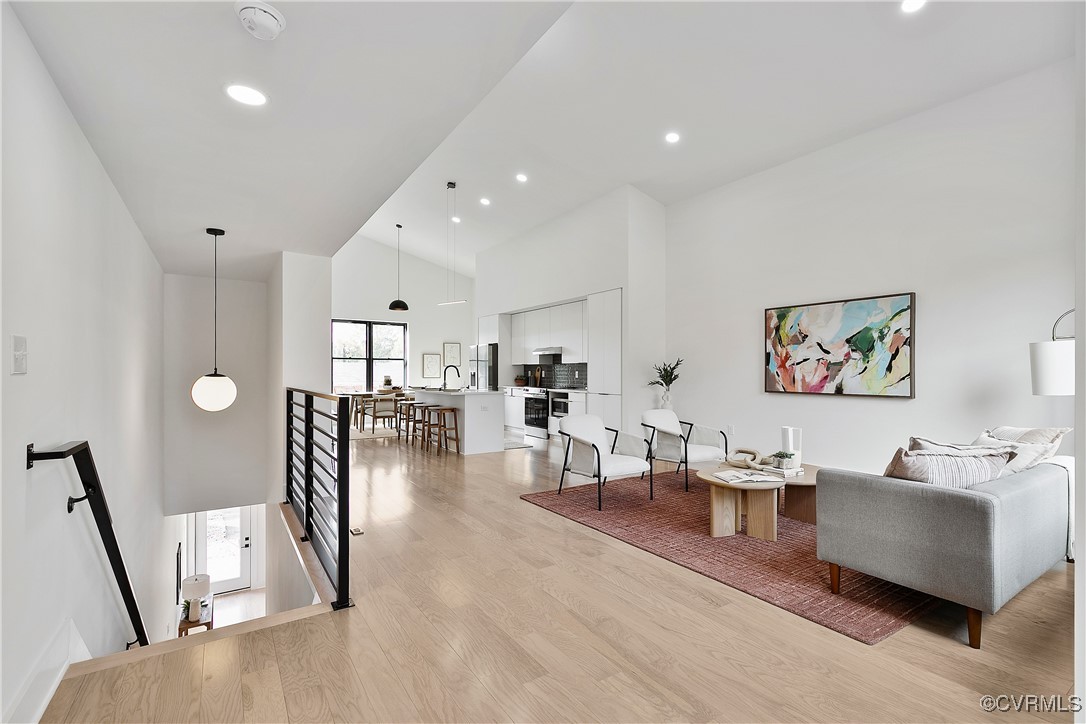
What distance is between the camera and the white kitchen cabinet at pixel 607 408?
689 cm

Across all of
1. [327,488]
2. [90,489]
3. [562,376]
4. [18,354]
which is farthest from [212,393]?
[562,376]

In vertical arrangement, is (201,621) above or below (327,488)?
below

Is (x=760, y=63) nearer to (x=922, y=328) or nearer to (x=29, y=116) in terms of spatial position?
(x=922, y=328)

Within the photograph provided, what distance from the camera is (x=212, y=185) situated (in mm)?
3068

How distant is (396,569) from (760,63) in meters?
4.75

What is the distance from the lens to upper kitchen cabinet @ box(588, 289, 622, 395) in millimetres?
6863

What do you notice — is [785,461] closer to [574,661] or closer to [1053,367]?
[1053,367]

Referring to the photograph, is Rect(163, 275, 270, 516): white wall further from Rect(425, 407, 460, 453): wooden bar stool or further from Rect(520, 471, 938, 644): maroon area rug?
Rect(520, 471, 938, 644): maroon area rug

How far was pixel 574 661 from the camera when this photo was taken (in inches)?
80.8

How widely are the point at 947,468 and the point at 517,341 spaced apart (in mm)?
7618

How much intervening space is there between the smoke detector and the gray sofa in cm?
295

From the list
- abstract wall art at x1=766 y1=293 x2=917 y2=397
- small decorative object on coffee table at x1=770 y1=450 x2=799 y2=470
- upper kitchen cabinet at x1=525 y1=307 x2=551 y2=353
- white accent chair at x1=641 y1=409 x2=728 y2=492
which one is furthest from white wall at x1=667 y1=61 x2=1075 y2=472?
upper kitchen cabinet at x1=525 y1=307 x2=551 y2=353

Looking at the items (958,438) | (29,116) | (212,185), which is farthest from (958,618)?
(212,185)

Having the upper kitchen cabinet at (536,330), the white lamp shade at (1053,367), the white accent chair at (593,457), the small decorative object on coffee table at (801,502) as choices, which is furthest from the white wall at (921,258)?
the upper kitchen cabinet at (536,330)
